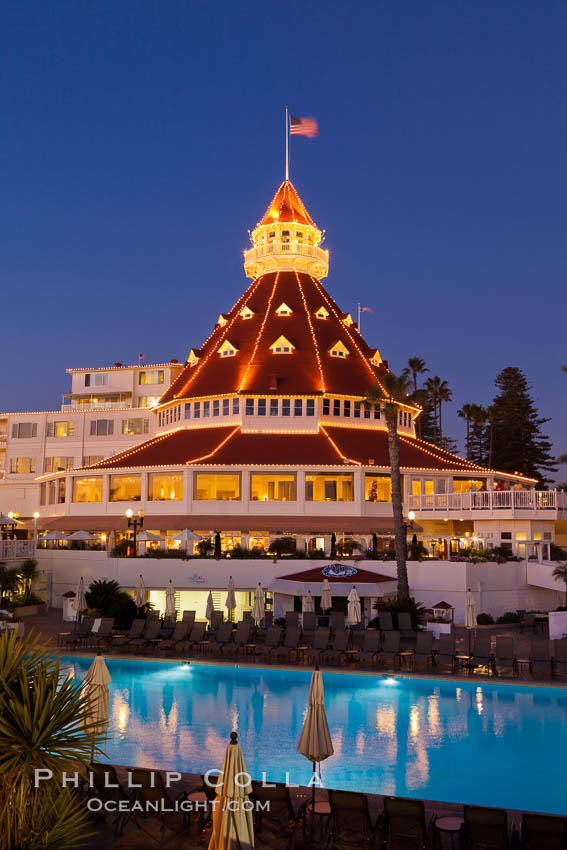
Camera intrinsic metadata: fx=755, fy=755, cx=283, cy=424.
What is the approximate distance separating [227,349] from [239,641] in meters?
29.4

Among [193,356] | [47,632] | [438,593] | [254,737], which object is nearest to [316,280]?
[193,356]

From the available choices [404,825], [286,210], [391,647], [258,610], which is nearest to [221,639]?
[258,610]

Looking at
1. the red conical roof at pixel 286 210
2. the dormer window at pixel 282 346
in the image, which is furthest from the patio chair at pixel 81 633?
the red conical roof at pixel 286 210

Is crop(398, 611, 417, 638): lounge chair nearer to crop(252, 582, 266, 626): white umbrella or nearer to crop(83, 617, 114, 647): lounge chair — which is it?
crop(252, 582, 266, 626): white umbrella

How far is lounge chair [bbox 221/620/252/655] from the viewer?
25.0 m

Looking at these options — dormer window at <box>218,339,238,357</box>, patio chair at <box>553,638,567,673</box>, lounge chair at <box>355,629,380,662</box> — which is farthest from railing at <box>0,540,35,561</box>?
patio chair at <box>553,638,567,673</box>

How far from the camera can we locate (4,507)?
204 feet

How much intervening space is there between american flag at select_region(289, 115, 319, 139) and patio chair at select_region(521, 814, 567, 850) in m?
54.3

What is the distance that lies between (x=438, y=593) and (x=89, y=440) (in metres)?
37.2

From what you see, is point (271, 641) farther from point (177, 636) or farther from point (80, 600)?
point (80, 600)

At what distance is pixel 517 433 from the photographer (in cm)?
7781

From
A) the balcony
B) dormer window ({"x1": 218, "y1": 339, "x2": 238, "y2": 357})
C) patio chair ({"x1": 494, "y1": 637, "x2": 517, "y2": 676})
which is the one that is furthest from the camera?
dormer window ({"x1": 218, "y1": 339, "x2": 238, "y2": 357})

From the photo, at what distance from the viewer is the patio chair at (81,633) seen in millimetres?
26291

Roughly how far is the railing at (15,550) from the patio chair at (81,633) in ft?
42.2
